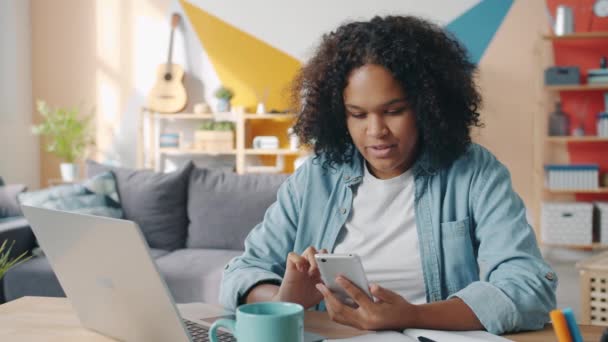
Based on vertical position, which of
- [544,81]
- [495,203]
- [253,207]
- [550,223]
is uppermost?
[544,81]

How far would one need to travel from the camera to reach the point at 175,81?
5.43 m

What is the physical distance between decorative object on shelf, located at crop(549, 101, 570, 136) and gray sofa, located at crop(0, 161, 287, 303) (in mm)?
2652

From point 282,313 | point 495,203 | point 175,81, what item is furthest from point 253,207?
point 175,81

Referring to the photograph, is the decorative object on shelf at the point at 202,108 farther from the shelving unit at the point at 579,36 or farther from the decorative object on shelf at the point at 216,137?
the shelving unit at the point at 579,36

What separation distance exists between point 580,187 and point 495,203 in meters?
3.87

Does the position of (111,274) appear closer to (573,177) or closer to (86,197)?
(86,197)

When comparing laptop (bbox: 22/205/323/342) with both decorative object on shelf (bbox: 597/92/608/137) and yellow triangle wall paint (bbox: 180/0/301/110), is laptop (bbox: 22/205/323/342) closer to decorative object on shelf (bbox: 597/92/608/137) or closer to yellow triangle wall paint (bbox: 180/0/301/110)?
decorative object on shelf (bbox: 597/92/608/137)

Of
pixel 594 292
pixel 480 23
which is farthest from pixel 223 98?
pixel 594 292

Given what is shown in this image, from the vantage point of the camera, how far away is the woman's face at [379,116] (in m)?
1.15

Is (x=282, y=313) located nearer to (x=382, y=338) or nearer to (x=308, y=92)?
(x=382, y=338)

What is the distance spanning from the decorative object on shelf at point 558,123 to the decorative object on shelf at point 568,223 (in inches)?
21.7

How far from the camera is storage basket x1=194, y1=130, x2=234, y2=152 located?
5.19 metres

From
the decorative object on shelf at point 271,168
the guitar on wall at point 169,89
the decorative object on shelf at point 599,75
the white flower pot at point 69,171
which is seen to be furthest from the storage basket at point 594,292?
the white flower pot at point 69,171

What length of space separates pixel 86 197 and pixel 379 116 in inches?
90.4
